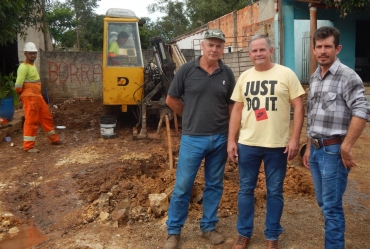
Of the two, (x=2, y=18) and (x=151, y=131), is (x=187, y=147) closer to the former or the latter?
(x=151, y=131)

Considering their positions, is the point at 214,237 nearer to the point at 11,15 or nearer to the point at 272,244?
the point at 272,244

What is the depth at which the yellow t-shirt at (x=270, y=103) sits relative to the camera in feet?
9.80

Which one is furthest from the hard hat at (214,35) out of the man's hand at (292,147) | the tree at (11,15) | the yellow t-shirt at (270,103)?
the tree at (11,15)

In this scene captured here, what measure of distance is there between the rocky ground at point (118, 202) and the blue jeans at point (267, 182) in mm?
277

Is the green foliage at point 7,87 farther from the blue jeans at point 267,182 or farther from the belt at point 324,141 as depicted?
the belt at point 324,141

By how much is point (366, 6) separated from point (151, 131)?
5994mm

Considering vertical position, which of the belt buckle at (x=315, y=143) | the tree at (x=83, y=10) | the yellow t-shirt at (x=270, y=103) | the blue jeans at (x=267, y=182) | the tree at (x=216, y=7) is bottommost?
the blue jeans at (x=267, y=182)

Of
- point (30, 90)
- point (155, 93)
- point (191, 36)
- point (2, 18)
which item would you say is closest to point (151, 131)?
point (155, 93)

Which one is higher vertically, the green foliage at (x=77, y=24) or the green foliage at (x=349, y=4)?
the green foliage at (x=77, y=24)

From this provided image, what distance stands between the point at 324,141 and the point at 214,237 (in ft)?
4.44

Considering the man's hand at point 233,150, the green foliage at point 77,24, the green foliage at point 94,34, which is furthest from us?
the green foliage at point 77,24

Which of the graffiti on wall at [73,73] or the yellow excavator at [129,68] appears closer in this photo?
the yellow excavator at [129,68]

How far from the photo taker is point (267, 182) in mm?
3170

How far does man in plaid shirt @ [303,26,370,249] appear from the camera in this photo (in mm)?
2695
